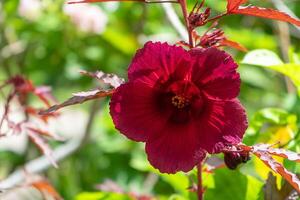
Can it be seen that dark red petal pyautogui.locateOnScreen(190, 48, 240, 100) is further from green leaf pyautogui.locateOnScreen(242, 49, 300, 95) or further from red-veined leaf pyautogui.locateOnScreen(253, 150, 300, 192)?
green leaf pyautogui.locateOnScreen(242, 49, 300, 95)

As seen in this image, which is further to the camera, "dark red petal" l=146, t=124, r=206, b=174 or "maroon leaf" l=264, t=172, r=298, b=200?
"maroon leaf" l=264, t=172, r=298, b=200

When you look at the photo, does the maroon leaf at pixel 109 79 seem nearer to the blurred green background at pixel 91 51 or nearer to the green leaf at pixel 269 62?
the green leaf at pixel 269 62

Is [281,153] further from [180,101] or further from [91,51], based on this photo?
[91,51]

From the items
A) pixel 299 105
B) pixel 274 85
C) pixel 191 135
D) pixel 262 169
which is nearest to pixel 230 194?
pixel 262 169

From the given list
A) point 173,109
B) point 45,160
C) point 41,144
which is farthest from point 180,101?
point 45,160

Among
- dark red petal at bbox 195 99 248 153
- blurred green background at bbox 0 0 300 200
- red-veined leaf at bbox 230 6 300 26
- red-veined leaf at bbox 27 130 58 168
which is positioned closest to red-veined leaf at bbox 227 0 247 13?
red-veined leaf at bbox 230 6 300 26

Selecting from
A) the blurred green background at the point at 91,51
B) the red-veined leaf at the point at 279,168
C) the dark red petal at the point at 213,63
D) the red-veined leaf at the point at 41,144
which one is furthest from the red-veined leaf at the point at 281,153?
the blurred green background at the point at 91,51
